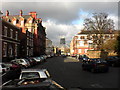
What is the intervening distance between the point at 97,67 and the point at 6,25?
21.6m

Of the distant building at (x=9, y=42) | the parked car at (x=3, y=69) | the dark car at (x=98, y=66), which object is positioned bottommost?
the dark car at (x=98, y=66)

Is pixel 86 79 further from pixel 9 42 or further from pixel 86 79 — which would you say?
pixel 9 42

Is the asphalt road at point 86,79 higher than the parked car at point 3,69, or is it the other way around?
the parked car at point 3,69

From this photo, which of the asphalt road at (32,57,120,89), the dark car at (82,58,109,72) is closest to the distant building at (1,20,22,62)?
the asphalt road at (32,57,120,89)

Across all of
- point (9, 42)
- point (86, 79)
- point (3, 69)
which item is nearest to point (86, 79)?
point (86, 79)

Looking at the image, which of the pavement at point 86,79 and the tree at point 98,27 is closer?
the pavement at point 86,79

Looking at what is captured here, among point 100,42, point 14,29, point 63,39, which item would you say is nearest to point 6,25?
point 14,29

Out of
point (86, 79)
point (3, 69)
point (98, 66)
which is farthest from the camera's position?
point (98, 66)

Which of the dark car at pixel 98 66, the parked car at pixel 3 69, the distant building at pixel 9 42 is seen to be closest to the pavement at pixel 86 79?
the dark car at pixel 98 66

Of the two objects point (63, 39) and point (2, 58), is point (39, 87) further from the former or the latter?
point (63, 39)

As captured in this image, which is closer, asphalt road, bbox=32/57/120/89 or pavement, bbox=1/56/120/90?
pavement, bbox=1/56/120/90

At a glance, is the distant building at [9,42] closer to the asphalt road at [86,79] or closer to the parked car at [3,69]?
the asphalt road at [86,79]

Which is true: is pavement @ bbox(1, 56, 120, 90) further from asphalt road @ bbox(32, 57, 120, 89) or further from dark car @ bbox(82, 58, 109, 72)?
dark car @ bbox(82, 58, 109, 72)

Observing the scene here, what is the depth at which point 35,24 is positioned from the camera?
5928 cm
